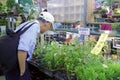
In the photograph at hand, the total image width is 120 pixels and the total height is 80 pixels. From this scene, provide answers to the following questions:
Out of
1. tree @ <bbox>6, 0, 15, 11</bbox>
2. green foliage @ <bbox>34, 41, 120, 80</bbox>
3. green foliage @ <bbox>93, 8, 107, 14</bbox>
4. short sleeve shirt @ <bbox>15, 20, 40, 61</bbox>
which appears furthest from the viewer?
tree @ <bbox>6, 0, 15, 11</bbox>

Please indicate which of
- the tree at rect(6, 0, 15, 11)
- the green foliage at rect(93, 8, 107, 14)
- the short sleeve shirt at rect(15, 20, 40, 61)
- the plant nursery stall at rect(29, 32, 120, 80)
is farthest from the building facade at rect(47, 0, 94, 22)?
the short sleeve shirt at rect(15, 20, 40, 61)

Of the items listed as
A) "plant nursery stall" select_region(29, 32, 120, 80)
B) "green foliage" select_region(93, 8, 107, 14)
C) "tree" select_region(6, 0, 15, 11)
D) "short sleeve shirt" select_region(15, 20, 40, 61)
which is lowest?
"plant nursery stall" select_region(29, 32, 120, 80)

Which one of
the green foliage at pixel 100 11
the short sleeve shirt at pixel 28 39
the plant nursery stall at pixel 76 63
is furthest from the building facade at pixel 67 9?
the short sleeve shirt at pixel 28 39

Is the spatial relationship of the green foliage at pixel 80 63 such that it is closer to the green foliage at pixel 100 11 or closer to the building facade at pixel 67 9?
the building facade at pixel 67 9

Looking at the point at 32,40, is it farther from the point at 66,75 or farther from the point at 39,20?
the point at 66,75

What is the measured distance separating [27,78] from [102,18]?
193 cm

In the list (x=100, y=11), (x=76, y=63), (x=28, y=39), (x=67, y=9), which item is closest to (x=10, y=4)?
(x=67, y=9)

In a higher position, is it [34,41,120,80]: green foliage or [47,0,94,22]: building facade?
[47,0,94,22]: building facade

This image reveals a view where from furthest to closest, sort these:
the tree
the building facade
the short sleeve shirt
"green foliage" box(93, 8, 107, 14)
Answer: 1. the tree
2. "green foliage" box(93, 8, 107, 14)
3. the building facade
4. the short sleeve shirt

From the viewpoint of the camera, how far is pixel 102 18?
12.8 ft

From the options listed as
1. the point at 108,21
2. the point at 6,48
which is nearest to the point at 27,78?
the point at 6,48

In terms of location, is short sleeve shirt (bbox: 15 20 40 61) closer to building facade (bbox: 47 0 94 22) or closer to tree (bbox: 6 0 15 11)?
building facade (bbox: 47 0 94 22)

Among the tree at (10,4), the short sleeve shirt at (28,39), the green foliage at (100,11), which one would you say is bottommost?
the short sleeve shirt at (28,39)

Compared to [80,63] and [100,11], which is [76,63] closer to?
[80,63]
